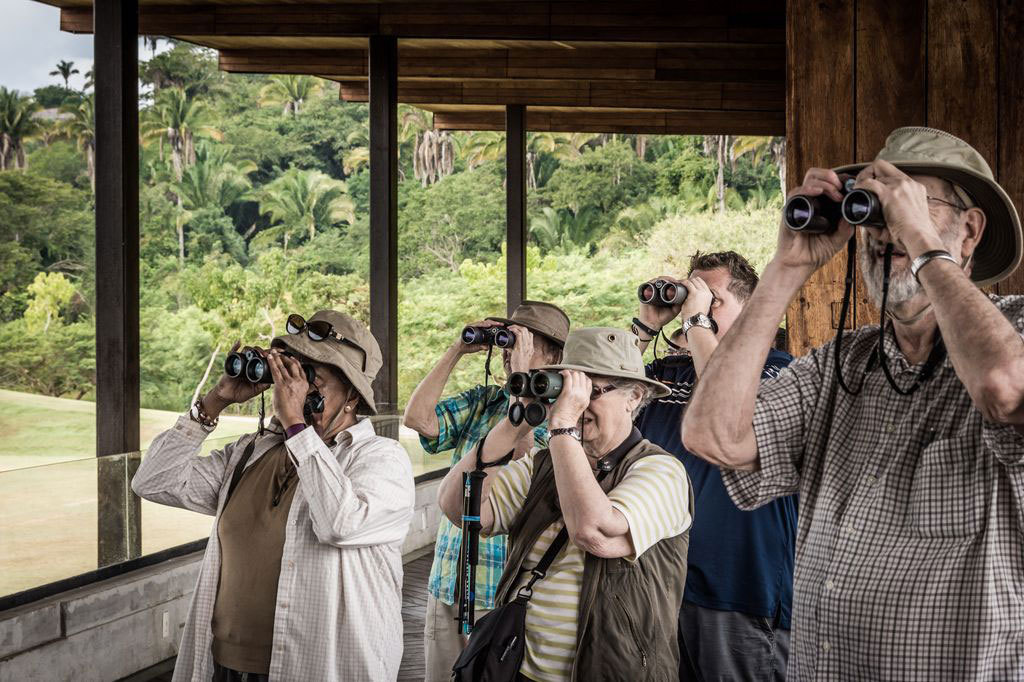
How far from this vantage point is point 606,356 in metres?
2.32

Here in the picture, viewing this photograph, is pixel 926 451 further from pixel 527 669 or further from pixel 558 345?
pixel 558 345

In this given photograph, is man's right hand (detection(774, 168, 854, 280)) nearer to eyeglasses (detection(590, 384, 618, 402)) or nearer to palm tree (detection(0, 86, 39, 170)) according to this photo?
eyeglasses (detection(590, 384, 618, 402))

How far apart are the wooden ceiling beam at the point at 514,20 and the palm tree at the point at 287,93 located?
18.4 metres

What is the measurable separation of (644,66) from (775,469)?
7.38m

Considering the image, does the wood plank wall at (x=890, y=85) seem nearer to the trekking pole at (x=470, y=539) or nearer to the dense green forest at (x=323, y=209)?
the trekking pole at (x=470, y=539)

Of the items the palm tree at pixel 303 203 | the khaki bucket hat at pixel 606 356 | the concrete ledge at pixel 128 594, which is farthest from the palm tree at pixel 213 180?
the khaki bucket hat at pixel 606 356

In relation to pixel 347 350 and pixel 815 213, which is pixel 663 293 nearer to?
pixel 347 350

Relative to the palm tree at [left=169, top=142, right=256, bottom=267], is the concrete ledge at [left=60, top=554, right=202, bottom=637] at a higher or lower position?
lower

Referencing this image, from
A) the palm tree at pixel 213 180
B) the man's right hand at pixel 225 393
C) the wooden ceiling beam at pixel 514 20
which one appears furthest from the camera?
the palm tree at pixel 213 180

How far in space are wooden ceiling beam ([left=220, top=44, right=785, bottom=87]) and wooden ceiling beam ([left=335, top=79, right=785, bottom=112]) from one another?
3.29 ft

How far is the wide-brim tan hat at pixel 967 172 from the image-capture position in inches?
62.3

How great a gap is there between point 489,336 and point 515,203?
6.90 meters

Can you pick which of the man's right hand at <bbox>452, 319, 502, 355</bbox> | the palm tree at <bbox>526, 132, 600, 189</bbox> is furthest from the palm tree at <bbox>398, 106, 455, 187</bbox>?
the man's right hand at <bbox>452, 319, 502, 355</bbox>

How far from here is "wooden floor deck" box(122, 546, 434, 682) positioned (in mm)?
4094
